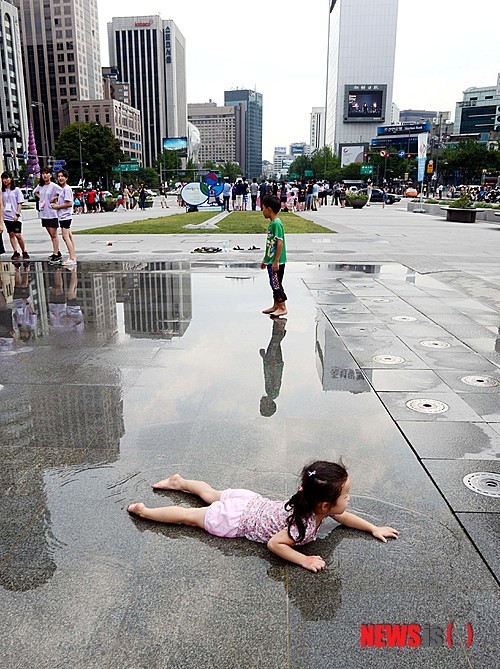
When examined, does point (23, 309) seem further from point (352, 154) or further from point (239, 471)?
point (352, 154)

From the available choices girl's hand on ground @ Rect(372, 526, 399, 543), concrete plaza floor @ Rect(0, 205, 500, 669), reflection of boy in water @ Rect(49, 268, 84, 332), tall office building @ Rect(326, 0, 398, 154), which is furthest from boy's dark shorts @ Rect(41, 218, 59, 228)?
tall office building @ Rect(326, 0, 398, 154)

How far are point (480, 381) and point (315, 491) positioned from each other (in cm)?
320

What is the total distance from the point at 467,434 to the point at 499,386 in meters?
1.31

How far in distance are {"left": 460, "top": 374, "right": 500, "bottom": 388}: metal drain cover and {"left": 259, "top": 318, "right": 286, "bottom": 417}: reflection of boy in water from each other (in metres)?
1.76

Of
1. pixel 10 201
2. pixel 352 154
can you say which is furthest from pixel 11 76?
pixel 10 201

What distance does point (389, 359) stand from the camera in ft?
19.8

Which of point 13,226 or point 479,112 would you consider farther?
point 479,112

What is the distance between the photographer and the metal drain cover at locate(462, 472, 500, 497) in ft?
11.3

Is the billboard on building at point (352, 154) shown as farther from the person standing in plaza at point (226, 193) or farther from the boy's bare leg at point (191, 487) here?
the boy's bare leg at point (191, 487)

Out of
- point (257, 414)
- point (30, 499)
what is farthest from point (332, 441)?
point (30, 499)

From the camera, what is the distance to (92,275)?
452 inches

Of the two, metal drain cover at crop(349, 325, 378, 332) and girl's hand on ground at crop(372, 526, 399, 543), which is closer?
girl's hand on ground at crop(372, 526, 399, 543)

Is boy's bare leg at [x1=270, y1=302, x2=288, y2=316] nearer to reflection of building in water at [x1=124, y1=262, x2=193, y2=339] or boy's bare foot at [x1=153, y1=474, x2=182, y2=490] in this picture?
reflection of building in water at [x1=124, y1=262, x2=193, y2=339]

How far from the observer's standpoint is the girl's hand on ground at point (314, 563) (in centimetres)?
278
